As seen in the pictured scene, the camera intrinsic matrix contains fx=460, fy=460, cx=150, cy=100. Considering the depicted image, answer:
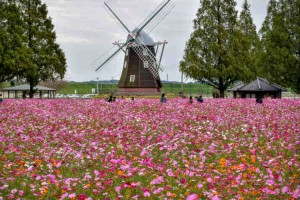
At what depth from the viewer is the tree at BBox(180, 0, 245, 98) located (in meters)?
54.5

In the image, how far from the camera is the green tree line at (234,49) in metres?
51.3

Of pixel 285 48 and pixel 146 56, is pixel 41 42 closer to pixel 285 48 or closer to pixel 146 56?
pixel 146 56

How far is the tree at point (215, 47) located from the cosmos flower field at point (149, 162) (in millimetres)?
35169

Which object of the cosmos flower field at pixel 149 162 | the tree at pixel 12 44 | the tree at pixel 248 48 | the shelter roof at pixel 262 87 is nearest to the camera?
the cosmos flower field at pixel 149 162

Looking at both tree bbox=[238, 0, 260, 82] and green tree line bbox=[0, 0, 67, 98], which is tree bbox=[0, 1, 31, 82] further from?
tree bbox=[238, 0, 260, 82]

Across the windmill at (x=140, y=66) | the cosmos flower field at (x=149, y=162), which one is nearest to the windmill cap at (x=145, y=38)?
the windmill at (x=140, y=66)

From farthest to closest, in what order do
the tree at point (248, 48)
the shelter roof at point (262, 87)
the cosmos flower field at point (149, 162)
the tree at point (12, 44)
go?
the tree at point (248, 48) < the shelter roof at point (262, 87) < the tree at point (12, 44) < the cosmos flower field at point (149, 162)

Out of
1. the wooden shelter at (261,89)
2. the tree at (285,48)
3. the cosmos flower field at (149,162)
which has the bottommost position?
the cosmos flower field at (149,162)

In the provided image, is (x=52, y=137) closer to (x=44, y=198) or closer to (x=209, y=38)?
(x=44, y=198)

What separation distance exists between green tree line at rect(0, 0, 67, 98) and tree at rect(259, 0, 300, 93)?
81.5 feet

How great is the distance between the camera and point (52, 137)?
14.5 meters

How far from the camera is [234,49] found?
56.1 meters

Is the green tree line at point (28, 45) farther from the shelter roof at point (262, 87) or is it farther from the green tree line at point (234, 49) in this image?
the shelter roof at point (262, 87)

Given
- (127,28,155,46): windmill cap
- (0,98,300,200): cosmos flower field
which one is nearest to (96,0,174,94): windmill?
(127,28,155,46): windmill cap
